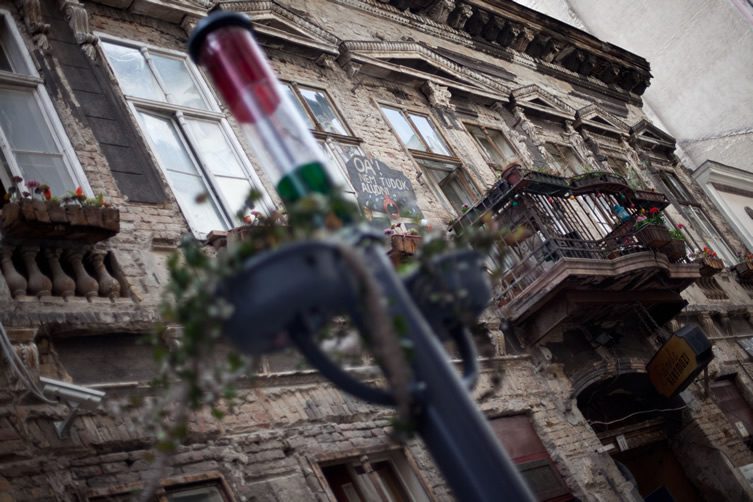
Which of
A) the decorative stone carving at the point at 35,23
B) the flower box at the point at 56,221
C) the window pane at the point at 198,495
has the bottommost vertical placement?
the window pane at the point at 198,495

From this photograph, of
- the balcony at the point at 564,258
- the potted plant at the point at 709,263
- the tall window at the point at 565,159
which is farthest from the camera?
the tall window at the point at 565,159

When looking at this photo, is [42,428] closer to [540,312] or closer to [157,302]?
[157,302]

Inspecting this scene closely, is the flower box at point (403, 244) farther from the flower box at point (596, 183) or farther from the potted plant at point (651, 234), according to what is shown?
the potted plant at point (651, 234)

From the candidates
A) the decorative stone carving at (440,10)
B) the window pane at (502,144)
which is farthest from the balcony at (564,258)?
the decorative stone carving at (440,10)

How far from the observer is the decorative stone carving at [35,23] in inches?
306

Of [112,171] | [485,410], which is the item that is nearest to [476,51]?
[485,410]

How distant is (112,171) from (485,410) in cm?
466

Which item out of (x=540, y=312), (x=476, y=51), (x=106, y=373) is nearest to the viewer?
(x=106, y=373)

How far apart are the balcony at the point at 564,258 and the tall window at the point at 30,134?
4724mm

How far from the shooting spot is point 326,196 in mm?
2889

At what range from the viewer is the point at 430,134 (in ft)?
40.8

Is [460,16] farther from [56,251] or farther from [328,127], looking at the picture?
[56,251]

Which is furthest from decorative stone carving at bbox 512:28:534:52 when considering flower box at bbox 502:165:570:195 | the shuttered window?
the shuttered window

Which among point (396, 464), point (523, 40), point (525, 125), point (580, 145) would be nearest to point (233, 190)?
point (396, 464)
